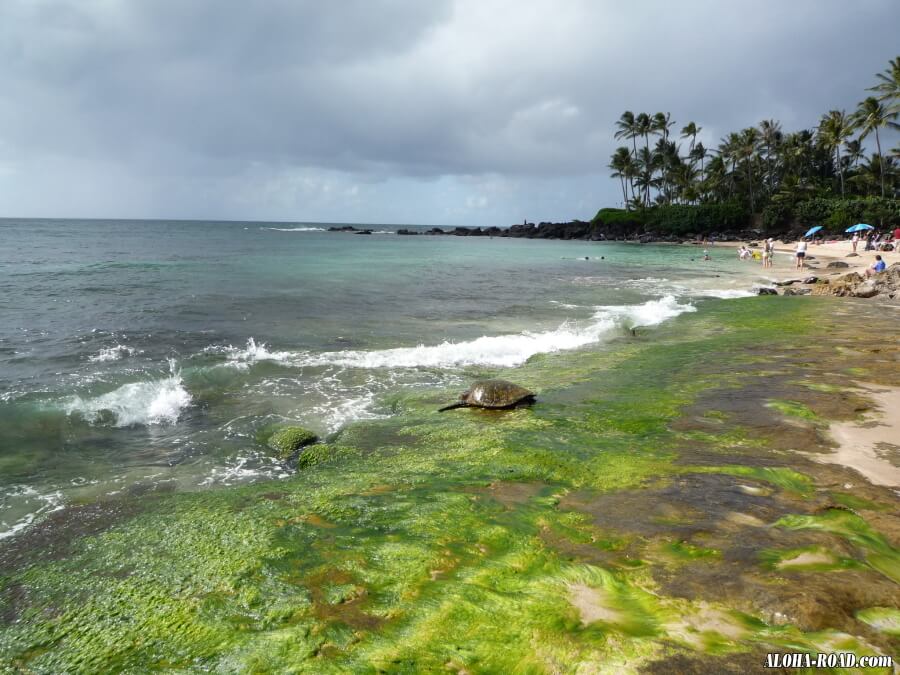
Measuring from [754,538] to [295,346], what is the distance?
11.5m

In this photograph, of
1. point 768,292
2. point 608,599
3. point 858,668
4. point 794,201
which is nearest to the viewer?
point 858,668

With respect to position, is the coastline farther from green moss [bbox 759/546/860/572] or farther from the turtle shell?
the turtle shell

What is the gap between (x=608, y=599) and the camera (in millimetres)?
3564

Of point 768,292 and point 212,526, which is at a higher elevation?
point 768,292

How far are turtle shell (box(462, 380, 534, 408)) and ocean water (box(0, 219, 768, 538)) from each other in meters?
1.36

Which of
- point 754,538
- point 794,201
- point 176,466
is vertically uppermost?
point 794,201

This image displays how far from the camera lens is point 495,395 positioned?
27.8 ft

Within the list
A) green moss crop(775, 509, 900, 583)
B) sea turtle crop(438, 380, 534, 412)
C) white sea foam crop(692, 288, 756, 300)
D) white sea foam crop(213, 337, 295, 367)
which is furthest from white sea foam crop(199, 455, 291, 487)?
white sea foam crop(692, 288, 756, 300)

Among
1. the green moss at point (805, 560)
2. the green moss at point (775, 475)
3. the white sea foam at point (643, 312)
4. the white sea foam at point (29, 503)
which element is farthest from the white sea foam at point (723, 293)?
the white sea foam at point (29, 503)

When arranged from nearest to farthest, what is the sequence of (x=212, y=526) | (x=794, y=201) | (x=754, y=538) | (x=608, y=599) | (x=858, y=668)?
(x=858, y=668)
(x=608, y=599)
(x=754, y=538)
(x=212, y=526)
(x=794, y=201)

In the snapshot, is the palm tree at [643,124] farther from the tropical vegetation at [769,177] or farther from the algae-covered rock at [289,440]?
the algae-covered rock at [289,440]

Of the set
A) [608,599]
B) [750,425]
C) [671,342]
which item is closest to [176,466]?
[608,599]

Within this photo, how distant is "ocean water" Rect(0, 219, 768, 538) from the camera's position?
6.98 meters

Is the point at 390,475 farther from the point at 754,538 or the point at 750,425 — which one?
the point at 750,425
